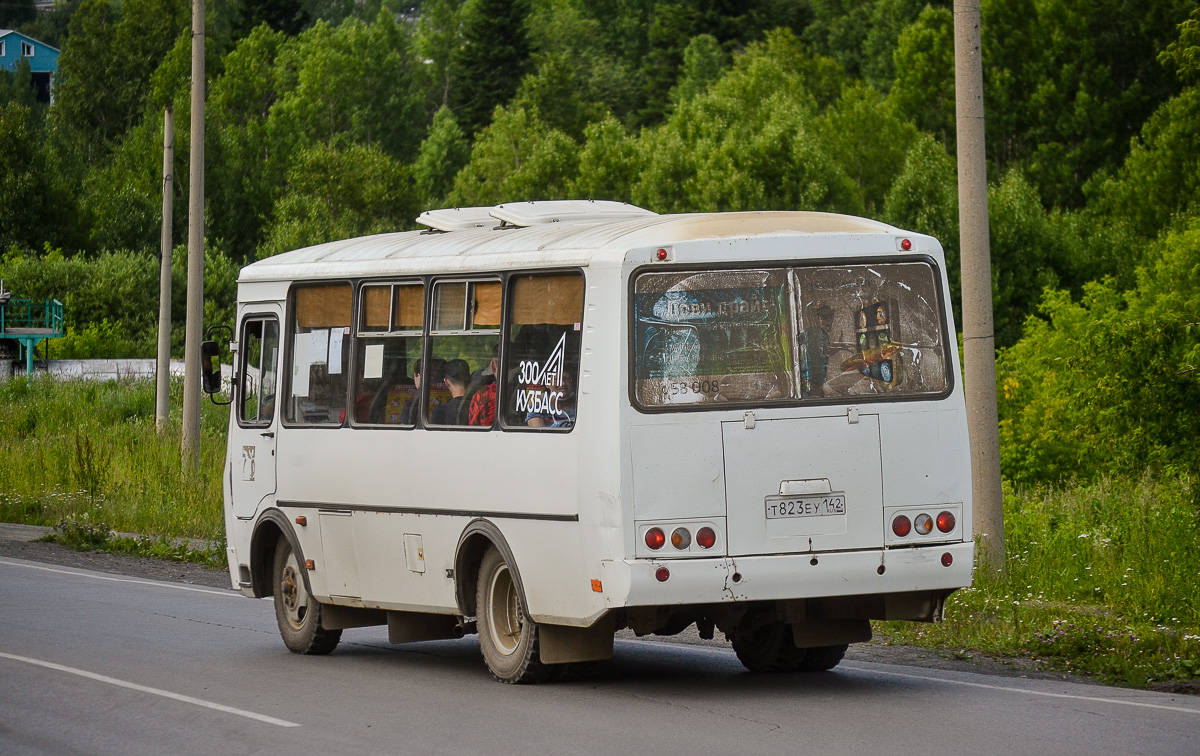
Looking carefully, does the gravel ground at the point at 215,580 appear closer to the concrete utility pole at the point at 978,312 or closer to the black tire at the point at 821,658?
the black tire at the point at 821,658

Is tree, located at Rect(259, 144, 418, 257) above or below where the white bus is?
above

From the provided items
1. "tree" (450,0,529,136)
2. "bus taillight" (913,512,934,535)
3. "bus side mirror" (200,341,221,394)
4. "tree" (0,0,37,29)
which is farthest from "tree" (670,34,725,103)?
"tree" (0,0,37,29)

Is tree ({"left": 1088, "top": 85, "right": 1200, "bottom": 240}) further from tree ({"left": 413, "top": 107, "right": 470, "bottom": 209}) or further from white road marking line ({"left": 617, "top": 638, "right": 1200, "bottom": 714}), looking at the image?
white road marking line ({"left": 617, "top": 638, "right": 1200, "bottom": 714})

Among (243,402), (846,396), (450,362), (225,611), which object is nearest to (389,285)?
(450,362)

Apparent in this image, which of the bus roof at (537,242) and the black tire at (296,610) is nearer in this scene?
the bus roof at (537,242)

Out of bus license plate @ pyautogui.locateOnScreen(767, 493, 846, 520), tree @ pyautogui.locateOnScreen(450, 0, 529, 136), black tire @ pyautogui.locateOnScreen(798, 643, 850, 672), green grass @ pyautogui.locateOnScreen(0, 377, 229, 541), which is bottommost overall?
black tire @ pyautogui.locateOnScreen(798, 643, 850, 672)

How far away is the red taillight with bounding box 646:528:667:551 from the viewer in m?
9.98

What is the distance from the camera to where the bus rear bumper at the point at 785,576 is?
391 inches

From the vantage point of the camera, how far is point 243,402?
557 inches

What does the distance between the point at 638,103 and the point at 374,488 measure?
81.9 metres

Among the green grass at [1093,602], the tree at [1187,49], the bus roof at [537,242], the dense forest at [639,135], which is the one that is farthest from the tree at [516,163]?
the bus roof at [537,242]

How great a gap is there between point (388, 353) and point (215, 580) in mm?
8738

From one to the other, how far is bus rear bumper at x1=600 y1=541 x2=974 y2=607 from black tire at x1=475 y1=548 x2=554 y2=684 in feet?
3.99

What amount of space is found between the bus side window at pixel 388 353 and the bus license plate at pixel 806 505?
2897 mm
